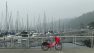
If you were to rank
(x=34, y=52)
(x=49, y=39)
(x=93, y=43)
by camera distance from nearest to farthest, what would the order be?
(x=34, y=52) → (x=49, y=39) → (x=93, y=43)

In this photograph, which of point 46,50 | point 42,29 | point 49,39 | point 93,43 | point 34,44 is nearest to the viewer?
point 46,50

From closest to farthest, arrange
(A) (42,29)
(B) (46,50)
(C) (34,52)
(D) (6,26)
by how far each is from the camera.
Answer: (C) (34,52), (B) (46,50), (D) (6,26), (A) (42,29)

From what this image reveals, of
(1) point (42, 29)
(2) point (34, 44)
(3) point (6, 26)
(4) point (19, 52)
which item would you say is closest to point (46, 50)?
(4) point (19, 52)

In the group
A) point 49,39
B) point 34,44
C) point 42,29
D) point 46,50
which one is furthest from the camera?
point 42,29

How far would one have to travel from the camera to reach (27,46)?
2188 centimetres

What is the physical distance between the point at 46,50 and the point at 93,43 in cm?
583

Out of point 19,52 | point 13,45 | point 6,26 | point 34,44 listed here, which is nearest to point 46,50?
point 19,52

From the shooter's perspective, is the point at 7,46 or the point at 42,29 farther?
the point at 42,29

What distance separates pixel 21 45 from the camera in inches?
884

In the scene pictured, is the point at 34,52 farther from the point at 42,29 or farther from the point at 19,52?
the point at 42,29

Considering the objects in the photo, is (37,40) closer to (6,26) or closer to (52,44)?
(52,44)

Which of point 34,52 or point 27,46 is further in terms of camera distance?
point 27,46

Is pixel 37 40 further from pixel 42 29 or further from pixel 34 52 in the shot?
pixel 42 29

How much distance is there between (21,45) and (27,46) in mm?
838
